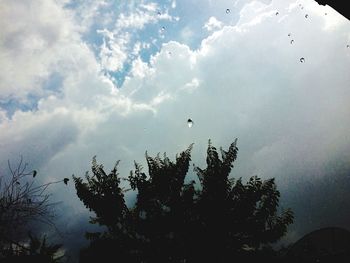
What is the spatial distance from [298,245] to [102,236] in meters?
23.1

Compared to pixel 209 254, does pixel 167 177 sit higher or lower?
higher

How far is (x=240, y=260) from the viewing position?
42.8ft

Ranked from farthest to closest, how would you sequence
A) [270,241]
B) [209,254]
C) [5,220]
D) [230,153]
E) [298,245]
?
[298,245] → [230,153] → [270,241] → [209,254] → [5,220]

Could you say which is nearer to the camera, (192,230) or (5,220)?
(5,220)

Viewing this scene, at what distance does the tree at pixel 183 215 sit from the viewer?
43.7ft

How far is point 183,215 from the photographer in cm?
1367

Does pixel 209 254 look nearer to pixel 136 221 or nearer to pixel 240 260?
pixel 240 260

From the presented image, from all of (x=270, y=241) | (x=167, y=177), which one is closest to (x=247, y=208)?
(x=270, y=241)

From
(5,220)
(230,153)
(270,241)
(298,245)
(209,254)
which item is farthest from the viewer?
(298,245)

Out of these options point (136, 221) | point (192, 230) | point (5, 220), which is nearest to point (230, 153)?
point (192, 230)

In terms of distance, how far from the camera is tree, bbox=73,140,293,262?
1332 cm

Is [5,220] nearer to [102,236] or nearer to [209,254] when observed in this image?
[102,236]

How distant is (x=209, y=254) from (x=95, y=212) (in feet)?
20.7

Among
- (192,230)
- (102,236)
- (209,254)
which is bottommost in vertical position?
(209,254)
